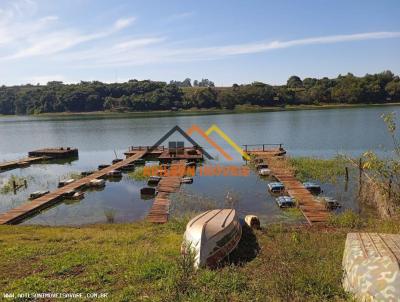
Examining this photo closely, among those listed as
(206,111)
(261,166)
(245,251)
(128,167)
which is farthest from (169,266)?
(206,111)

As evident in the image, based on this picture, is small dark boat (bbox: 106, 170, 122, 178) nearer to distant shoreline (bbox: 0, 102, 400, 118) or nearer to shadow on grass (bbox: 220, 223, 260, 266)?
shadow on grass (bbox: 220, 223, 260, 266)

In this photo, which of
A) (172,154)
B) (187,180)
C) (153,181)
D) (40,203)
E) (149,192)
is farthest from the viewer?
(172,154)

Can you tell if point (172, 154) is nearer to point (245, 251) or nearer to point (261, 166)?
point (261, 166)

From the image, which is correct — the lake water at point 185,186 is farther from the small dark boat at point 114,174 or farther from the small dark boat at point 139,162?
the small dark boat at point 139,162

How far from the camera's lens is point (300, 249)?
11109 mm

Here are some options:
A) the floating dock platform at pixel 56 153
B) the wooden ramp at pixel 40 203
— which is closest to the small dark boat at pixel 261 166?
the wooden ramp at pixel 40 203

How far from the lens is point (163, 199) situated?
22531 millimetres

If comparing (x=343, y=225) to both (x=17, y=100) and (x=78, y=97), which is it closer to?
(x=78, y=97)

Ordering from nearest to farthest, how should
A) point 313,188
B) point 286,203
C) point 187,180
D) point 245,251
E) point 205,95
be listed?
point 245,251 < point 286,203 < point 313,188 < point 187,180 < point 205,95

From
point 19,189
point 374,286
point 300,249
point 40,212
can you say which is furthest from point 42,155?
point 374,286

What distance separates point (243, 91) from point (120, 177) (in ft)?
331

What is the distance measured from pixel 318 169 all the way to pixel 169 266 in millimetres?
23666

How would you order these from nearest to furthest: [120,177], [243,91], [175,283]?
[175,283]
[120,177]
[243,91]

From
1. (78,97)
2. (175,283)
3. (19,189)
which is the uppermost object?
(78,97)
